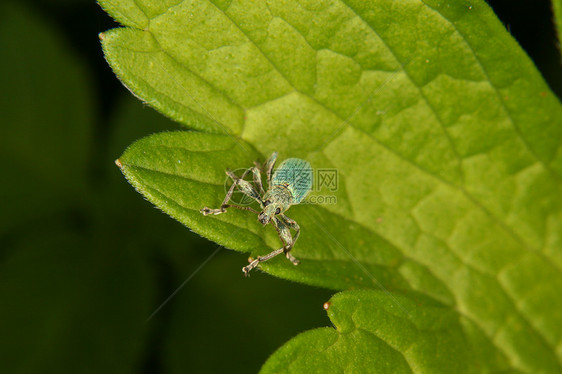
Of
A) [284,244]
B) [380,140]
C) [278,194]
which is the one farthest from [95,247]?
[380,140]

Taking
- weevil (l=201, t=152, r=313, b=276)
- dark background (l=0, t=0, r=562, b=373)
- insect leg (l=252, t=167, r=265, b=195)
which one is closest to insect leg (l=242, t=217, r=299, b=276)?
weevil (l=201, t=152, r=313, b=276)

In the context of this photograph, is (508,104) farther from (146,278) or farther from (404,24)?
(146,278)

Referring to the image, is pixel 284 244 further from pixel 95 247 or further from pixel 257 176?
pixel 95 247

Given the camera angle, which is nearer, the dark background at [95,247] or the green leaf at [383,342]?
the green leaf at [383,342]

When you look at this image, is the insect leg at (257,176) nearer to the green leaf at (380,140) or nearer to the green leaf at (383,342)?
the green leaf at (380,140)

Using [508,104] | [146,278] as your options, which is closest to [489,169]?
[508,104]

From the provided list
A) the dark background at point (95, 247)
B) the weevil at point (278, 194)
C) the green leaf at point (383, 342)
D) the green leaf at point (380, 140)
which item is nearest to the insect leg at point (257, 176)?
the weevil at point (278, 194)
